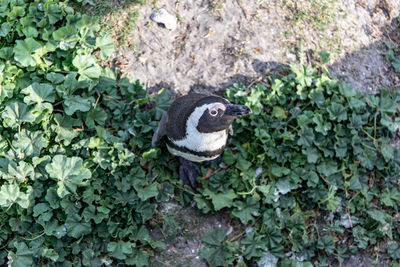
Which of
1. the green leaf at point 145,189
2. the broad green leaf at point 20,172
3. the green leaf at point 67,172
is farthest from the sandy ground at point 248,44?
the broad green leaf at point 20,172

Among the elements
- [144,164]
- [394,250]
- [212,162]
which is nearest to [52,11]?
[144,164]

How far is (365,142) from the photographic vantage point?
4957mm

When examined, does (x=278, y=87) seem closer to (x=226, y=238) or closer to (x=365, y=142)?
(x=365, y=142)

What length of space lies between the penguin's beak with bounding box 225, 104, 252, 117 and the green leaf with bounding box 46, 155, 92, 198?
1.36 meters

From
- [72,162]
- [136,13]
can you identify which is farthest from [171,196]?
[136,13]

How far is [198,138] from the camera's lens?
4227 mm

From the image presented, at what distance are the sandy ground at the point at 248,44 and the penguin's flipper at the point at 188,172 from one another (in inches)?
29.2

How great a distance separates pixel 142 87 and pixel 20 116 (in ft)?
3.82

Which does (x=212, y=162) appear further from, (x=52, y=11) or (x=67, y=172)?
(x=52, y=11)

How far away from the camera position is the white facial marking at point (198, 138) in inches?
165

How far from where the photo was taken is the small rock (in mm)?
5117

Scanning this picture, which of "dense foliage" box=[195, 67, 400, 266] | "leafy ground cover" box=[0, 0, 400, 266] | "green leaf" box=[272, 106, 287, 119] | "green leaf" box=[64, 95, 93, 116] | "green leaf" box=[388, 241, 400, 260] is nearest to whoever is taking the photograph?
"leafy ground cover" box=[0, 0, 400, 266]

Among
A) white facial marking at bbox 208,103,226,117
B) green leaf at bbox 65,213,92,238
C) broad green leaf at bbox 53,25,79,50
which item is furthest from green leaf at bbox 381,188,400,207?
broad green leaf at bbox 53,25,79,50

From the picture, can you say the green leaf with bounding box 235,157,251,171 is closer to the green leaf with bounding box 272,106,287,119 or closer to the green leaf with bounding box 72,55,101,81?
the green leaf with bounding box 272,106,287,119
